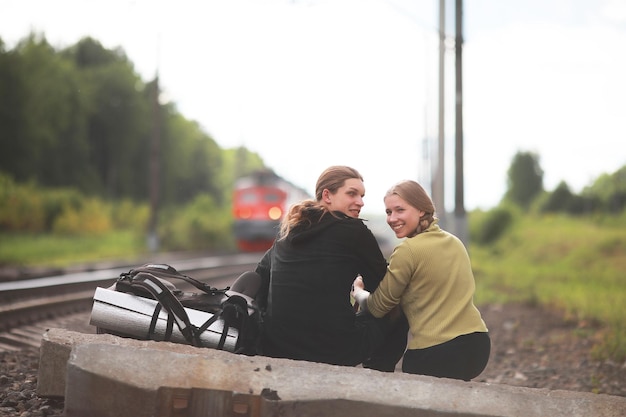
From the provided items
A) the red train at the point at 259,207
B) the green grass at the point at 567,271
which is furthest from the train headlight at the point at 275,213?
the green grass at the point at 567,271

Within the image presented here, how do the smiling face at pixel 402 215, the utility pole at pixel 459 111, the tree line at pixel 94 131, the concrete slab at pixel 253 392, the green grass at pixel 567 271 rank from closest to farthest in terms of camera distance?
the concrete slab at pixel 253 392, the smiling face at pixel 402 215, the green grass at pixel 567 271, the utility pole at pixel 459 111, the tree line at pixel 94 131

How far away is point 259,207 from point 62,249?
6.70 meters

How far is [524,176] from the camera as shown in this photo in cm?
7756

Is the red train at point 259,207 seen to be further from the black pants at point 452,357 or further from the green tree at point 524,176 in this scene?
the green tree at point 524,176

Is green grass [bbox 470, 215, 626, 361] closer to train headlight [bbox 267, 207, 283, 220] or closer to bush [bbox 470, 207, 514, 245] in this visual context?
bush [bbox 470, 207, 514, 245]

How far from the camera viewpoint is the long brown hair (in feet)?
11.8

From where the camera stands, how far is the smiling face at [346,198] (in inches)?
143

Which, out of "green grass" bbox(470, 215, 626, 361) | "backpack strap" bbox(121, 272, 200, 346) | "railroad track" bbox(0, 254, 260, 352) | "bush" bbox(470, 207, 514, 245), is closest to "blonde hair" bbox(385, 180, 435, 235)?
"backpack strap" bbox(121, 272, 200, 346)

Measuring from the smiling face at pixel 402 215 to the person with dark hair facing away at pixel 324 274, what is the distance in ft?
0.51

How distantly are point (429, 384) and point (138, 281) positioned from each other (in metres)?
1.57

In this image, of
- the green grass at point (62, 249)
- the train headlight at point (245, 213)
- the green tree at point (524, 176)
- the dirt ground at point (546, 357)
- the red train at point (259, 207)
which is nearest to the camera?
the dirt ground at point (546, 357)

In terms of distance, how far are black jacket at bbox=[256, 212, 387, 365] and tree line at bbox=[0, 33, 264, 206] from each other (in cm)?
2436

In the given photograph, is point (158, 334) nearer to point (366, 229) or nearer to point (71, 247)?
point (366, 229)

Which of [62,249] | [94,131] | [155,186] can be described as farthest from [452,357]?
[94,131]
